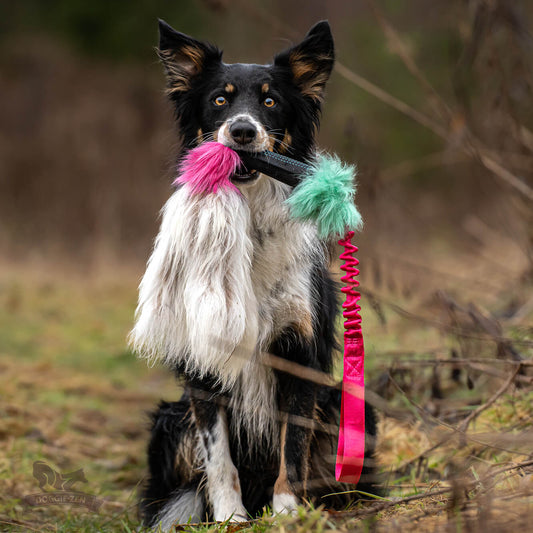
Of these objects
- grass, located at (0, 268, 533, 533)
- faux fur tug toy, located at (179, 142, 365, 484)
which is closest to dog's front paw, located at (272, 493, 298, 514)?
grass, located at (0, 268, 533, 533)

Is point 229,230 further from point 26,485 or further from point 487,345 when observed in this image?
point 487,345

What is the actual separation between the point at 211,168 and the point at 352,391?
1.08 meters

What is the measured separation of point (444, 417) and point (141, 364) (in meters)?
4.11

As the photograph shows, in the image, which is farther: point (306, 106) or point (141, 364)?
point (141, 364)

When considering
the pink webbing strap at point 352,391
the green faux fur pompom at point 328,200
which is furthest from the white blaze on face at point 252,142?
the pink webbing strap at point 352,391

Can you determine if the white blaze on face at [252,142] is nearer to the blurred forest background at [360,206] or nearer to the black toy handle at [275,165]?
the black toy handle at [275,165]

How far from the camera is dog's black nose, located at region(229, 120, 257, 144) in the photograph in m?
2.81

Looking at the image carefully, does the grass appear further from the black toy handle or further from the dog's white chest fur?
the black toy handle

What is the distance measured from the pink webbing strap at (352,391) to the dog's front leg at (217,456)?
61 cm

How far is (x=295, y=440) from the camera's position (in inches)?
117

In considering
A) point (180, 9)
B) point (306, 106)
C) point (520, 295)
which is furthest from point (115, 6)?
point (306, 106)

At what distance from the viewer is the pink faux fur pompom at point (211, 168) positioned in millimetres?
2760

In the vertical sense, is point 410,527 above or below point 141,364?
below

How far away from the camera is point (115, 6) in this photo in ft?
45.5
